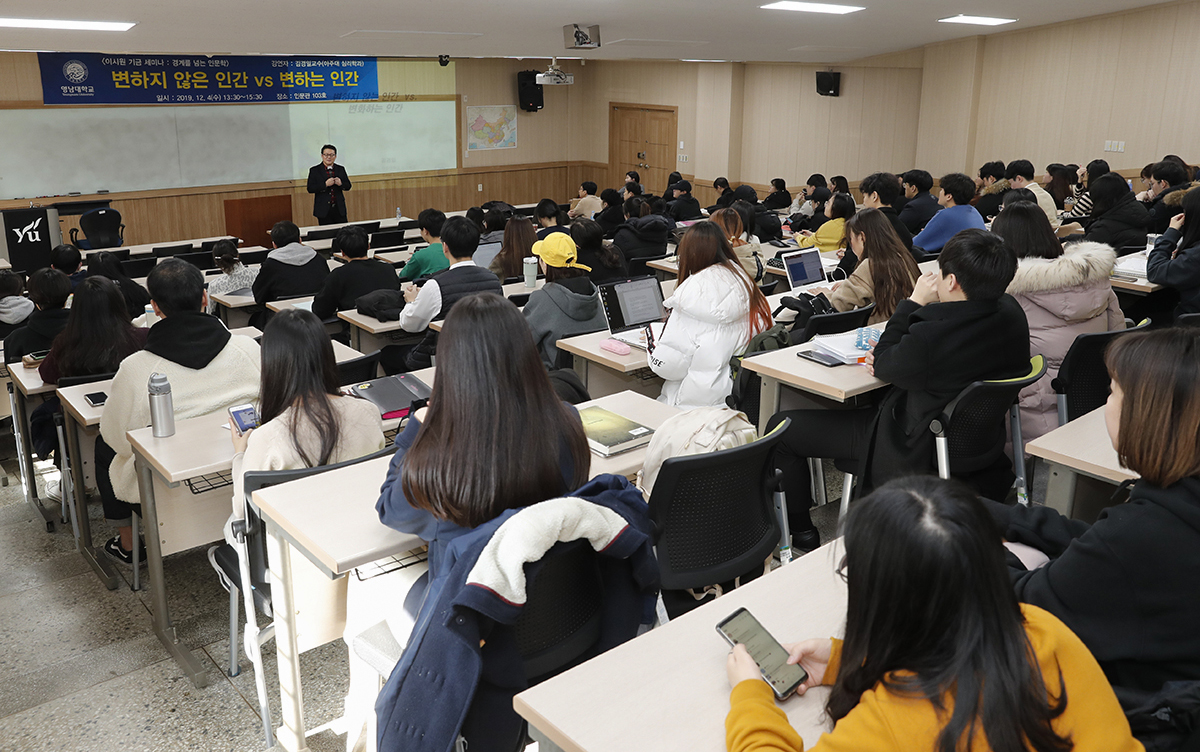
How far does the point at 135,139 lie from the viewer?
1098 cm

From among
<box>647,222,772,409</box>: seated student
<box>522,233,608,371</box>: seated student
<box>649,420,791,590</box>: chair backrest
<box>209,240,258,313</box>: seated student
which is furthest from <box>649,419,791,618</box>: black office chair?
<box>209,240,258,313</box>: seated student

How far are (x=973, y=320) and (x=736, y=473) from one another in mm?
1264

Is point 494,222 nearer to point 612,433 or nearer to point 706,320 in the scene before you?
point 706,320

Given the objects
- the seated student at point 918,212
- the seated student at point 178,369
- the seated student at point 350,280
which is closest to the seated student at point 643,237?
the seated student at point 918,212

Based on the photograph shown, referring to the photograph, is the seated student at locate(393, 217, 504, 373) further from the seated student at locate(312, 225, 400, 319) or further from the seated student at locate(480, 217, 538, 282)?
the seated student at locate(480, 217, 538, 282)

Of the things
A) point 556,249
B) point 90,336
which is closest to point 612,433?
point 556,249

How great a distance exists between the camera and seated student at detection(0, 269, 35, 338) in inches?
210

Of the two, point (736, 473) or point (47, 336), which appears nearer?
point (736, 473)

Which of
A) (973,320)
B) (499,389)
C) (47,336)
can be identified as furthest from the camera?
A: (47,336)

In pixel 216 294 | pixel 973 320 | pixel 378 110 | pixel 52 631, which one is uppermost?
pixel 378 110

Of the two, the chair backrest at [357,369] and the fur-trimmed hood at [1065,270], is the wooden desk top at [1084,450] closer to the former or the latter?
the fur-trimmed hood at [1065,270]

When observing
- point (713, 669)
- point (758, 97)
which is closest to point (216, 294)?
point (713, 669)

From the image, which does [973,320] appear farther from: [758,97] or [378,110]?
[378,110]

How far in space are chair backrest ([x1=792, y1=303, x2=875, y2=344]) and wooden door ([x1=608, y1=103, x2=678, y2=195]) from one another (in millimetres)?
10044
